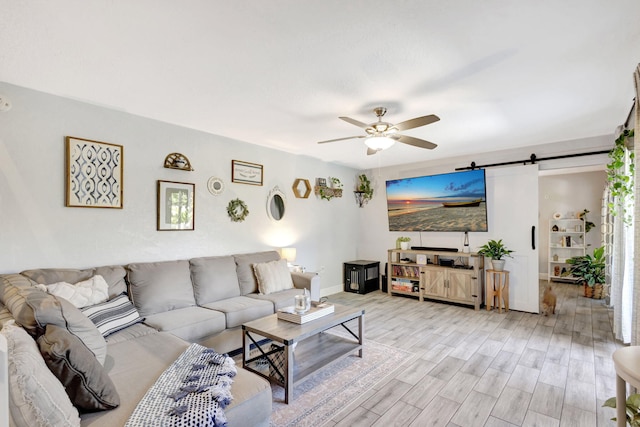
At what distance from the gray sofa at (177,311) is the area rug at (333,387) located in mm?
487

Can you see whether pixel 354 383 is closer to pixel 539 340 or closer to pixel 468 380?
pixel 468 380

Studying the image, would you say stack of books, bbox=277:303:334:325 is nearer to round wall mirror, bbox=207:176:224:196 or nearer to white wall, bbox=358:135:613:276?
round wall mirror, bbox=207:176:224:196

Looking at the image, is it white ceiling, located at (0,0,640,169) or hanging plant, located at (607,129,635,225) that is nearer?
white ceiling, located at (0,0,640,169)

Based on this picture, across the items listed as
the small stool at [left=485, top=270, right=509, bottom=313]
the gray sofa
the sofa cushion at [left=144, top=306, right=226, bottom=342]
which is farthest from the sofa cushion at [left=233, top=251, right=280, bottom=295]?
the small stool at [left=485, top=270, right=509, bottom=313]

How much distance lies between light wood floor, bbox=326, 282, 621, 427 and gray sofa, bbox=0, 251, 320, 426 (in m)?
1.00

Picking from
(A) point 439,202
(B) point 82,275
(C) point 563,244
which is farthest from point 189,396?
(C) point 563,244

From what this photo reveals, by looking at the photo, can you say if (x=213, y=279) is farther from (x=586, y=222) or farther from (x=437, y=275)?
(x=586, y=222)

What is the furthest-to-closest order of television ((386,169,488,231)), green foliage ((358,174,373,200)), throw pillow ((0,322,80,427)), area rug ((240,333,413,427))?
green foliage ((358,174,373,200)) → television ((386,169,488,231)) → area rug ((240,333,413,427)) → throw pillow ((0,322,80,427))

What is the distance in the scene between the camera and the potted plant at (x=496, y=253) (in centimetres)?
470

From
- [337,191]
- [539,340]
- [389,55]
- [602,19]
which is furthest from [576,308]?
[389,55]

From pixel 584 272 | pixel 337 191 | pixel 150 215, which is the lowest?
pixel 584 272

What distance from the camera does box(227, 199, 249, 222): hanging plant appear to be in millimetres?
4207

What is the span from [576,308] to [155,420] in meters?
5.86

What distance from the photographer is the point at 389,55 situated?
2127mm
